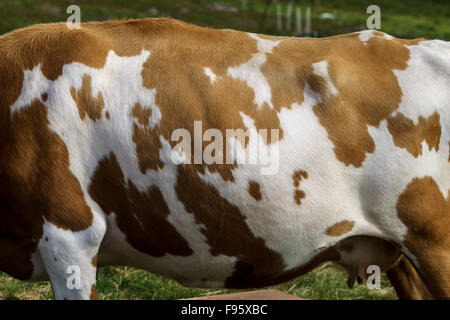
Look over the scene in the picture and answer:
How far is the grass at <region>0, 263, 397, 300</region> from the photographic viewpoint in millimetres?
4629

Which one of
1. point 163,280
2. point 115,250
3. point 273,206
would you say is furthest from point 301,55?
point 163,280

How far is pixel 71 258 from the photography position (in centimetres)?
294

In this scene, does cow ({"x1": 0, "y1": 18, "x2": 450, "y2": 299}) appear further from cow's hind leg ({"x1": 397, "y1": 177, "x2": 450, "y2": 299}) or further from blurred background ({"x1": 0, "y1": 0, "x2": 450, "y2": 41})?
blurred background ({"x1": 0, "y1": 0, "x2": 450, "y2": 41})

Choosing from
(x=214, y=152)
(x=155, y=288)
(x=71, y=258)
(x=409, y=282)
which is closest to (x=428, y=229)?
(x=409, y=282)

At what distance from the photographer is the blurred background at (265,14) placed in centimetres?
1756

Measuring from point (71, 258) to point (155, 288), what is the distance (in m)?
1.87

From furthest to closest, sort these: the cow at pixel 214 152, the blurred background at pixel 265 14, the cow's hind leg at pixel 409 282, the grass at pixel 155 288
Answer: the blurred background at pixel 265 14 → the grass at pixel 155 288 → the cow's hind leg at pixel 409 282 → the cow at pixel 214 152

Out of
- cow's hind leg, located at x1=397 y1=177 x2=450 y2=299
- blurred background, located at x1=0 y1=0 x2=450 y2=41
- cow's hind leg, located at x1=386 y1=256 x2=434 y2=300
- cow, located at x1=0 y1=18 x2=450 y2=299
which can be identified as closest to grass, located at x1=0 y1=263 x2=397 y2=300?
cow's hind leg, located at x1=386 y1=256 x2=434 y2=300

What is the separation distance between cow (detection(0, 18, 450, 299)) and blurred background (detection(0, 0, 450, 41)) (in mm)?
11872

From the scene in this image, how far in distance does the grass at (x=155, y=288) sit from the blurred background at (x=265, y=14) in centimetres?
1040

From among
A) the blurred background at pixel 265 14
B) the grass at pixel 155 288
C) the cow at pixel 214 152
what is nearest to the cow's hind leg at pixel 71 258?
the cow at pixel 214 152

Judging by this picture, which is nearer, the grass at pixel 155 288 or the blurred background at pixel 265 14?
the grass at pixel 155 288

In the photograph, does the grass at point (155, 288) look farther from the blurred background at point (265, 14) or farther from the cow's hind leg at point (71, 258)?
the blurred background at point (265, 14)

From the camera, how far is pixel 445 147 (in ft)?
9.87
